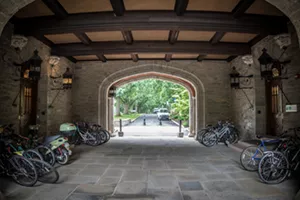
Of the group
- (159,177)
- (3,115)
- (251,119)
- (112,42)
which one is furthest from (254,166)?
(3,115)

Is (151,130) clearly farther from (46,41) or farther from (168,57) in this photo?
(46,41)

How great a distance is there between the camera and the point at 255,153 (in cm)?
331

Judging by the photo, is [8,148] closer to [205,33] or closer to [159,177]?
[159,177]

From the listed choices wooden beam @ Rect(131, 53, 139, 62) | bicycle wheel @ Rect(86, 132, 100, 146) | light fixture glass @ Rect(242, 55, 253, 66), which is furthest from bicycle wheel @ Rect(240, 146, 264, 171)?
wooden beam @ Rect(131, 53, 139, 62)

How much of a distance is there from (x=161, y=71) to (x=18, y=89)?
16.8 ft

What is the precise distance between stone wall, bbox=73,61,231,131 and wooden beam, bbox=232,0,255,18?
11.9ft

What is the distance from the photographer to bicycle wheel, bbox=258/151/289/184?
291 centimetres

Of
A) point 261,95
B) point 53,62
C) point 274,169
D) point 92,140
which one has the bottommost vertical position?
point 92,140

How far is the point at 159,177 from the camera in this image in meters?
3.15

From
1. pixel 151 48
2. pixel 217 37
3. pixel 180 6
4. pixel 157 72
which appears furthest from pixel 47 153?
pixel 217 37

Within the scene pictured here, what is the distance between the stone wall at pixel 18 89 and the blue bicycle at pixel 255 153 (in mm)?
5542

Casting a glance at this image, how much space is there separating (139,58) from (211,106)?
3806 mm

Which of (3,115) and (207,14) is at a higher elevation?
(207,14)

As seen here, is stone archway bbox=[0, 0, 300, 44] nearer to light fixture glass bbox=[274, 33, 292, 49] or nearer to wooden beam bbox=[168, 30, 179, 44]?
light fixture glass bbox=[274, 33, 292, 49]
